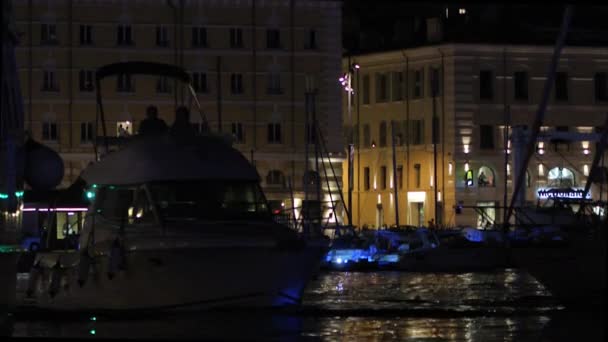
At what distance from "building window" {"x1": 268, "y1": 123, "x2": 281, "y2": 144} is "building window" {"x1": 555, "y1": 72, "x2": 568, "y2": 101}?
18.0 meters

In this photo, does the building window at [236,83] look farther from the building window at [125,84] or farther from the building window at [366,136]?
the building window at [366,136]

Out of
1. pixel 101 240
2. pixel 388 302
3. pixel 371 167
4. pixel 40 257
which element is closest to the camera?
pixel 101 240

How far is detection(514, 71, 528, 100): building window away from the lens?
298 feet

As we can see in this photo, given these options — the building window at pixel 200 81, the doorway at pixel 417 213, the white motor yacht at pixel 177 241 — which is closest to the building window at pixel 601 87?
the doorway at pixel 417 213

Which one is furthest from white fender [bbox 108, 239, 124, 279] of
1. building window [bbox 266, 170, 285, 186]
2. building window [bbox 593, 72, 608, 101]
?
building window [bbox 593, 72, 608, 101]

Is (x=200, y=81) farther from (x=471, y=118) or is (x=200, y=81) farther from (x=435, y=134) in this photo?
(x=471, y=118)

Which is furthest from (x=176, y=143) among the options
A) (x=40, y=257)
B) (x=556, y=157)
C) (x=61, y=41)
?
(x=556, y=157)

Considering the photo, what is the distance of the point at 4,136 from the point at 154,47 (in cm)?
6416

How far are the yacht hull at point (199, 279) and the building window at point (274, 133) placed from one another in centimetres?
5377

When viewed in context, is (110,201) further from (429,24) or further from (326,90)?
(429,24)

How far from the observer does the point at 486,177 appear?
294 feet

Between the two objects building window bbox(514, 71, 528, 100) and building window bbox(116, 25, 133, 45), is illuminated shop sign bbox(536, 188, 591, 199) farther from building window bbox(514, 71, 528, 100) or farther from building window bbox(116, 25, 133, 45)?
building window bbox(116, 25, 133, 45)

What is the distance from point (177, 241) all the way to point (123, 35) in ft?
182

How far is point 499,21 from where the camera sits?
92250 mm
